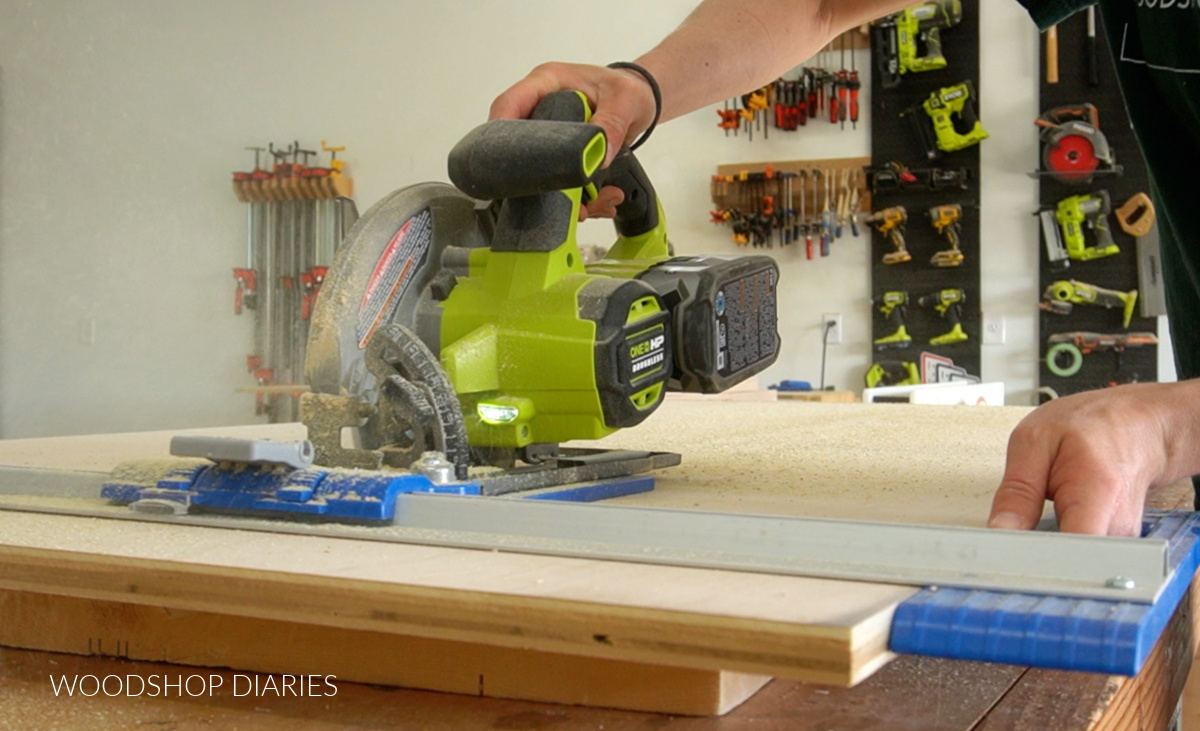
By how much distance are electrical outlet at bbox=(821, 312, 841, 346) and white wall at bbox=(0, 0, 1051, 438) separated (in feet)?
0.17

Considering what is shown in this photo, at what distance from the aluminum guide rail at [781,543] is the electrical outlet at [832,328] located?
17.4 feet

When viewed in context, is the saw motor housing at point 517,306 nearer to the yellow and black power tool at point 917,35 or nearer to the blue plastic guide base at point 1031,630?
the blue plastic guide base at point 1031,630

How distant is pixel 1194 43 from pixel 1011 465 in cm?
71

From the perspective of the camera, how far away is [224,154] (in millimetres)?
5348

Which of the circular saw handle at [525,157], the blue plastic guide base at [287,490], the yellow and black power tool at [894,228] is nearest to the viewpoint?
the blue plastic guide base at [287,490]

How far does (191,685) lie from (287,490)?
0.22m

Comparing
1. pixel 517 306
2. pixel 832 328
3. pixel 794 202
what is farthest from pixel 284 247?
pixel 517 306

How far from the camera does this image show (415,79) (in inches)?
266

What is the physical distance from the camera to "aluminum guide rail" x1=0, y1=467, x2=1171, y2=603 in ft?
2.55

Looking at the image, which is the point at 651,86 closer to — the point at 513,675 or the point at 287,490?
the point at 287,490

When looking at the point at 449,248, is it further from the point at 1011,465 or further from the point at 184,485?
the point at 1011,465

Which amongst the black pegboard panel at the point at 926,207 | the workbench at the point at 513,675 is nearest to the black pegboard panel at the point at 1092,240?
the black pegboard panel at the point at 926,207

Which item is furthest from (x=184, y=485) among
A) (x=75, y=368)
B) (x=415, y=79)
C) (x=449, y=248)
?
(x=415, y=79)

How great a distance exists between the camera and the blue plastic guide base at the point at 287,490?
105 centimetres
